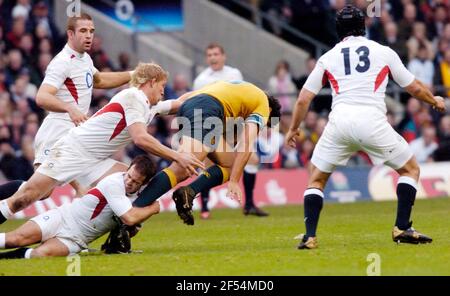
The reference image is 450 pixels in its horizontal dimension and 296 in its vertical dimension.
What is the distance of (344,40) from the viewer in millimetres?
11281

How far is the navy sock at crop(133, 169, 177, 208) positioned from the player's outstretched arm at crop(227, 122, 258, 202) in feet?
2.02

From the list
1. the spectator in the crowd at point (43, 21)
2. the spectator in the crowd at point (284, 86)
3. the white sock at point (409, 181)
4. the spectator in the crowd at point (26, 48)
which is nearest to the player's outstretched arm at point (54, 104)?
the white sock at point (409, 181)

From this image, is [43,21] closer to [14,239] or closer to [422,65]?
[422,65]

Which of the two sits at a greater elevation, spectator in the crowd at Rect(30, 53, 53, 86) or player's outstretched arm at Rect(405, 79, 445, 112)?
spectator in the crowd at Rect(30, 53, 53, 86)

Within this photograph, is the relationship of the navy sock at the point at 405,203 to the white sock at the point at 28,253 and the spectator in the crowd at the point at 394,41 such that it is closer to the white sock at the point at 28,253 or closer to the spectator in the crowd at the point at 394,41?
the white sock at the point at 28,253

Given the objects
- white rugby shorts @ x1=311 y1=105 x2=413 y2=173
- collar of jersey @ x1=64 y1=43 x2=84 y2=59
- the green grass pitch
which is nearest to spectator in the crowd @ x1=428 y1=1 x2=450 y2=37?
the green grass pitch

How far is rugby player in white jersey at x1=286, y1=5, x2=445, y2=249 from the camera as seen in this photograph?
11062mm

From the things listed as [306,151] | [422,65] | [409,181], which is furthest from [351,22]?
[422,65]

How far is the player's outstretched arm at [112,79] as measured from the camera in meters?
13.5

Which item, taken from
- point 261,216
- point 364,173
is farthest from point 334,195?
point 261,216

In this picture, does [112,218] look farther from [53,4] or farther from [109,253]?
[53,4]

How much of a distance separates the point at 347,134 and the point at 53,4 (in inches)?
568

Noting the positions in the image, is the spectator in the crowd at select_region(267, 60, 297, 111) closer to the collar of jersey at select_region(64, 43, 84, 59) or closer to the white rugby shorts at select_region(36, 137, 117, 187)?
the collar of jersey at select_region(64, 43, 84, 59)

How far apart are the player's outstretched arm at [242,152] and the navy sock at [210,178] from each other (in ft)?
0.70
